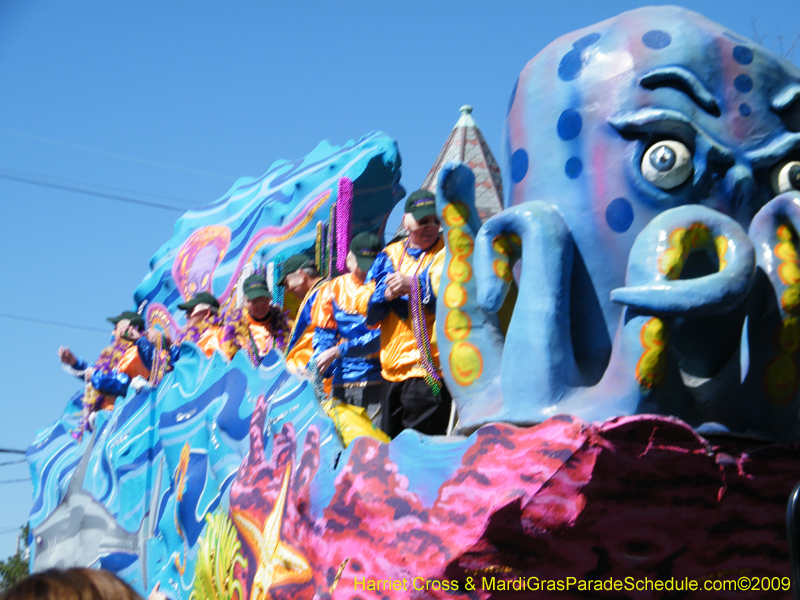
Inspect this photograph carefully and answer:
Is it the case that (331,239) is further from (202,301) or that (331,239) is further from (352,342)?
(352,342)

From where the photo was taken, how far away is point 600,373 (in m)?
3.68

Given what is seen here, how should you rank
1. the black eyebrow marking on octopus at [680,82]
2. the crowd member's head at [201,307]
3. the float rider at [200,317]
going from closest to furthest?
1. the black eyebrow marking on octopus at [680,82]
2. the float rider at [200,317]
3. the crowd member's head at [201,307]

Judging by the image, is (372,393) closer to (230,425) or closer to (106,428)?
(230,425)

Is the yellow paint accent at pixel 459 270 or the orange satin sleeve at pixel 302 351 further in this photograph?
the orange satin sleeve at pixel 302 351

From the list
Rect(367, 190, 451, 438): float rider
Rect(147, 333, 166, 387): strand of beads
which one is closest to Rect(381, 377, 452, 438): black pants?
Rect(367, 190, 451, 438): float rider

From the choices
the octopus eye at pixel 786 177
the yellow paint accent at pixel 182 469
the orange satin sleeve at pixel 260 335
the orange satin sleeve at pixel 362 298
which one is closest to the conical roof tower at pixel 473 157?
the orange satin sleeve at pixel 260 335

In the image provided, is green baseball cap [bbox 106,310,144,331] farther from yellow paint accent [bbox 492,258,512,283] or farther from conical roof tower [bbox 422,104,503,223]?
yellow paint accent [bbox 492,258,512,283]

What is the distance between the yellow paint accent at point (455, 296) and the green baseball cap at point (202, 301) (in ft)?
11.2

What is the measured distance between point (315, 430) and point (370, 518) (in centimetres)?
60

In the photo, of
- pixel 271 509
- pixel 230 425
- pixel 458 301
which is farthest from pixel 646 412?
pixel 230 425

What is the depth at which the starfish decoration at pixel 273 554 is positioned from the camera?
4.05m

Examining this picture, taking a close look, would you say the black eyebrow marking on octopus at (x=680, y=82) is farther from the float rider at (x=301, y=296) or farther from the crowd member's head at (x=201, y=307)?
the crowd member's head at (x=201, y=307)

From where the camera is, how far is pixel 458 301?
3.98m

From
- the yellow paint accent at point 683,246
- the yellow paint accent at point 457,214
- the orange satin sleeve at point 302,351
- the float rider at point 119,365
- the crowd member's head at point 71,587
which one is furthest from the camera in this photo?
the float rider at point 119,365
